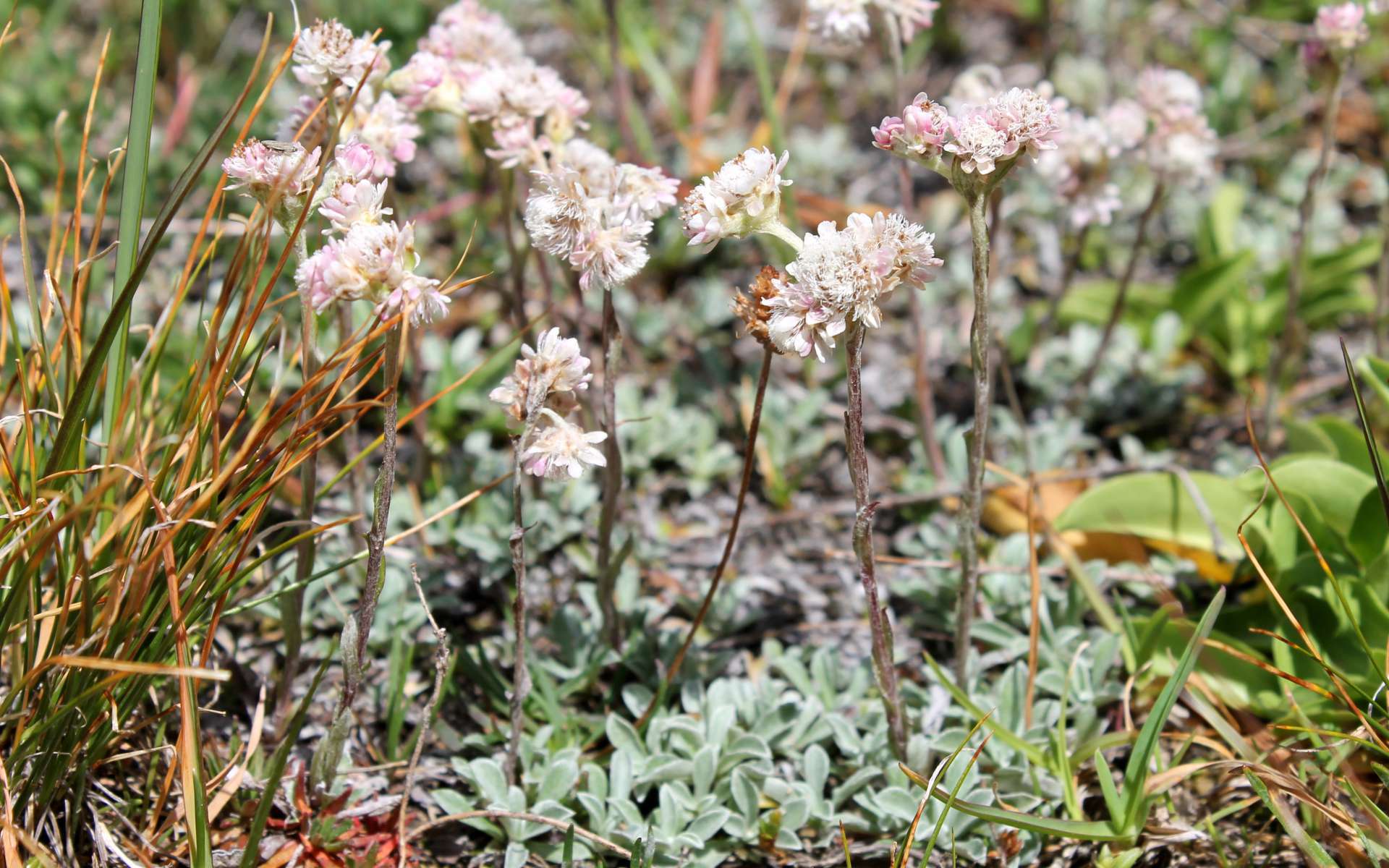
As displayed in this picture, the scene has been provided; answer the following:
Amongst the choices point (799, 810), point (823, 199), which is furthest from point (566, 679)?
point (823, 199)

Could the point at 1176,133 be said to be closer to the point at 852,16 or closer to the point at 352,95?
the point at 852,16

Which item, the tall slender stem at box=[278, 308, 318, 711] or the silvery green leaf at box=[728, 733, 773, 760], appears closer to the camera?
the tall slender stem at box=[278, 308, 318, 711]

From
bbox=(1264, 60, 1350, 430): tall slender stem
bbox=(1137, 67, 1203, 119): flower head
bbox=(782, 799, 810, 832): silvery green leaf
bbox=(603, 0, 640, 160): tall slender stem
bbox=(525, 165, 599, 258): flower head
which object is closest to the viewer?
bbox=(525, 165, 599, 258): flower head

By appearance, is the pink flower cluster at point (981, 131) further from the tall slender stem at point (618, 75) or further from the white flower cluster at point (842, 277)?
the tall slender stem at point (618, 75)

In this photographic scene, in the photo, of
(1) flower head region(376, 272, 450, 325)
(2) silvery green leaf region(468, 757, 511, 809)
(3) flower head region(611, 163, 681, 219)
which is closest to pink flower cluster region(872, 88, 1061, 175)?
(3) flower head region(611, 163, 681, 219)

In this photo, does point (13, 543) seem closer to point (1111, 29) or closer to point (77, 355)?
point (77, 355)

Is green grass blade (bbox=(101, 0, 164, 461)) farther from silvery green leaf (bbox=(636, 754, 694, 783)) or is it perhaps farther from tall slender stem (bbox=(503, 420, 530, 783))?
silvery green leaf (bbox=(636, 754, 694, 783))
